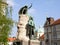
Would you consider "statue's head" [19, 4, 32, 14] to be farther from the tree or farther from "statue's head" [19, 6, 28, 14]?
the tree

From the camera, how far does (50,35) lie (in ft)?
211

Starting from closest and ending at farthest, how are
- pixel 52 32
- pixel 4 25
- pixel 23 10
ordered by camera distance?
pixel 4 25 < pixel 23 10 < pixel 52 32

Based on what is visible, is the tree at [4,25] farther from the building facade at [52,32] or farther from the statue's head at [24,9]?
the building facade at [52,32]

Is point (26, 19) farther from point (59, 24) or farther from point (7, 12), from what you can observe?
point (59, 24)

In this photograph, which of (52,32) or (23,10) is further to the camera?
(52,32)

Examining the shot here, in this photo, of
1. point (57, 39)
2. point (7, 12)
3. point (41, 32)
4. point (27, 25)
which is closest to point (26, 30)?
point (27, 25)

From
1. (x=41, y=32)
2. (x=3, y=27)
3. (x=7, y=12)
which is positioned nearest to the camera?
(x=3, y=27)

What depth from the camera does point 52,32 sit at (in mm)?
63750

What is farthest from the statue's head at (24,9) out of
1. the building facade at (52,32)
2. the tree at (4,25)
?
the building facade at (52,32)

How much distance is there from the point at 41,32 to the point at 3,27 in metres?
59.7

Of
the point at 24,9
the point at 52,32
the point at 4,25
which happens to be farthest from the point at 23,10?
the point at 52,32

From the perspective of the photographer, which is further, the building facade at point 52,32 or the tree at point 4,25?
the building facade at point 52,32

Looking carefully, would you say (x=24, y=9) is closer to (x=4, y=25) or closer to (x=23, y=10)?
(x=23, y=10)

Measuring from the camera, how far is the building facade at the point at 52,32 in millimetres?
61444
